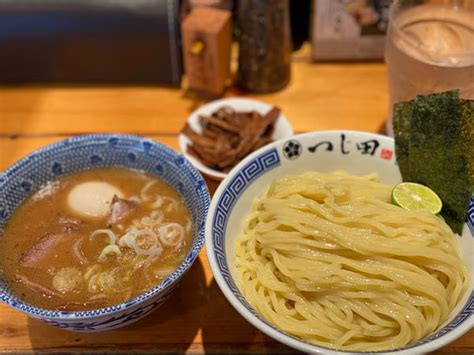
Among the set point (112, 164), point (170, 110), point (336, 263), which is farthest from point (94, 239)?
point (170, 110)

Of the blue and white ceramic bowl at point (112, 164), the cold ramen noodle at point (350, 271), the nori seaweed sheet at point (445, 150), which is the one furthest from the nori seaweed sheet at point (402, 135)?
the blue and white ceramic bowl at point (112, 164)

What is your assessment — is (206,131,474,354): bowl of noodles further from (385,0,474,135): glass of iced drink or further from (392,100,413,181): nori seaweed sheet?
(385,0,474,135): glass of iced drink

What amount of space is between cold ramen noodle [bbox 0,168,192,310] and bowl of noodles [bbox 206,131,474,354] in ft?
0.69

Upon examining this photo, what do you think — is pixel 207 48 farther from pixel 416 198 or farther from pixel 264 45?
pixel 416 198

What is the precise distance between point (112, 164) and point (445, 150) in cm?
109

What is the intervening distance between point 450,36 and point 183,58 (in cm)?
116

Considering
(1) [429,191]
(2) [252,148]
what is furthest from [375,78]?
(1) [429,191]

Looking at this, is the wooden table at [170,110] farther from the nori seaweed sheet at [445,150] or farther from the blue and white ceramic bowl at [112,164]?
the nori seaweed sheet at [445,150]

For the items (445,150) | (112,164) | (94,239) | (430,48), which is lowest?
(94,239)

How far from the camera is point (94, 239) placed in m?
1.57

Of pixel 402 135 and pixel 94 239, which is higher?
pixel 402 135

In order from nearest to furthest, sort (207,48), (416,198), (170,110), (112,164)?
(416,198), (112,164), (207,48), (170,110)

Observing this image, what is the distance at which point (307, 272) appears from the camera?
1316mm

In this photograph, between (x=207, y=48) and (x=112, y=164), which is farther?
(x=207, y=48)
